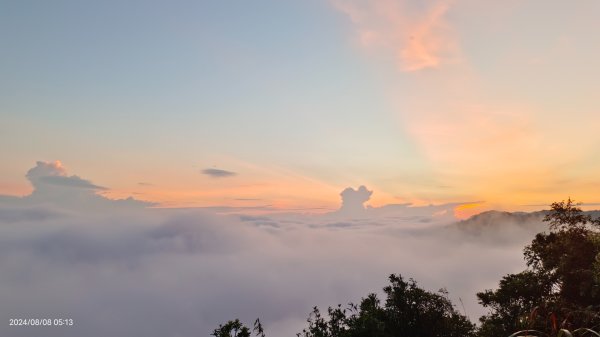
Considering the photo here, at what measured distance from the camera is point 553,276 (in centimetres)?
3294

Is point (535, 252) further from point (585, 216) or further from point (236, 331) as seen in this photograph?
point (236, 331)

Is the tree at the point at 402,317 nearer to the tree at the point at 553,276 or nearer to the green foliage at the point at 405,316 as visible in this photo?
the green foliage at the point at 405,316

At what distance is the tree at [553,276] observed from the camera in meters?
29.4

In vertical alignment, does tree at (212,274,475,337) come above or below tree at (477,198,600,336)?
below

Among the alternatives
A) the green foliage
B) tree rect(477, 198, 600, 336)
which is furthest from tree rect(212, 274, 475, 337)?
tree rect(477, 198, 600, 336)

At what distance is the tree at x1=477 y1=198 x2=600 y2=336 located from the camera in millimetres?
29359

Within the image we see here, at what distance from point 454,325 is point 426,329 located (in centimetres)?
301

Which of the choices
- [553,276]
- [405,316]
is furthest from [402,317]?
Answer: [553,276]

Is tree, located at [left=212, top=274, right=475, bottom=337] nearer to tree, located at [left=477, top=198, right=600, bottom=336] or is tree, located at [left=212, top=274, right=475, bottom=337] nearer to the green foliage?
the green foliage

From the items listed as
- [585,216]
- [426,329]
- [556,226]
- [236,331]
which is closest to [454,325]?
[426,329]

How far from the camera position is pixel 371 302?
39500 mm

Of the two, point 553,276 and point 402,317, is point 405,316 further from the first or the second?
point 553,276

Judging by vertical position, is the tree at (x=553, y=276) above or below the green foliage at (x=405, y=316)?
above

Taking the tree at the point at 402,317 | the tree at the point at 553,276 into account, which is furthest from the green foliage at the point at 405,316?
the tree at the point at 553,276
